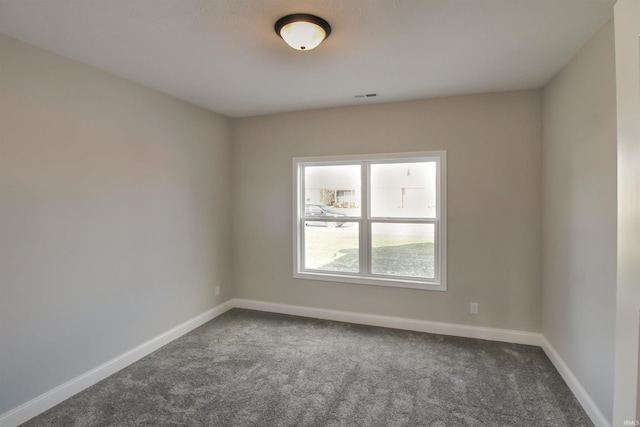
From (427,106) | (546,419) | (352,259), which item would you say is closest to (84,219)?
(352,259)

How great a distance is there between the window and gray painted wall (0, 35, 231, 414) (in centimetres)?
140

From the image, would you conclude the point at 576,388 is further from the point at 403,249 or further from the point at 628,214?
the point at 628,214

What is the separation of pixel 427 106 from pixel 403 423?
9.94 feet

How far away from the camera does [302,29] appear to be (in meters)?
1.91

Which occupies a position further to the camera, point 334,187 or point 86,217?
point 334,187

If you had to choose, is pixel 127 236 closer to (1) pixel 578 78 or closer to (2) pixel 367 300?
(2) pixel 367 300

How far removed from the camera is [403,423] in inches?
83.4

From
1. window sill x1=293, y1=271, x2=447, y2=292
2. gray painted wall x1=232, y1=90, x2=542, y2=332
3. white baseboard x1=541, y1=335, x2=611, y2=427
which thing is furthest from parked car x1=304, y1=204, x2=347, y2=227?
white baseboard x1=541, y1=335, x2=611, y2=427

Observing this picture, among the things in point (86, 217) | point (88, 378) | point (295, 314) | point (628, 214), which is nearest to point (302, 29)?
point (628, 214)

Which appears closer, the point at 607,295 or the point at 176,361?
the point at 607,295

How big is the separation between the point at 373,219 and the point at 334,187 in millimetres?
652

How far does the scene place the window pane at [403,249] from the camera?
3.64 meters

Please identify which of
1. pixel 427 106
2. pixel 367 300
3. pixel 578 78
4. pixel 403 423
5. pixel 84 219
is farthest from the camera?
pixel 367 300

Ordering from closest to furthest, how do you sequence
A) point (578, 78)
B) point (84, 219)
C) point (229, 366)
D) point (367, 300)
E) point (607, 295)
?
point (607, 295)
point (578, 78)
point (84, 219)
point (229, 366)
point (367, 300)
